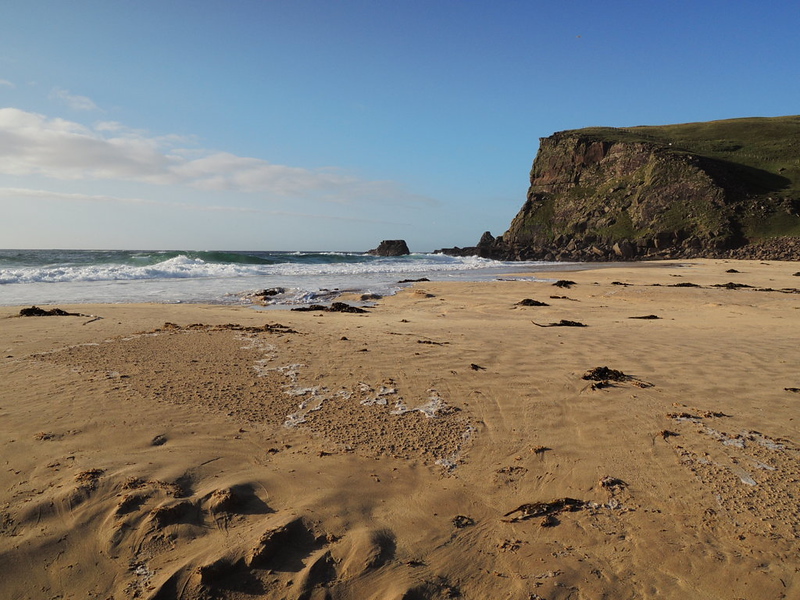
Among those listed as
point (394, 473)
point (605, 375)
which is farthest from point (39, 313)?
point (605, 375)

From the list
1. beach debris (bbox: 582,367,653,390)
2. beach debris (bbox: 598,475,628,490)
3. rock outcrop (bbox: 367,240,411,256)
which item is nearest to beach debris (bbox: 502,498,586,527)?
beach debris (bbox: 598,475,628,490)

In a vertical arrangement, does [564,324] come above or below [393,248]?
below

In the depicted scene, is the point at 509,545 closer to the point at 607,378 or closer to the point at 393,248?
the point at 607,378

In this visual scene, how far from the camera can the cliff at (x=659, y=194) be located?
49.5m

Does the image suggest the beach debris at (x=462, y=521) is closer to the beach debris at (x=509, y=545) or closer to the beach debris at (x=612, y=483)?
the beach debris at (x=509, y=545)

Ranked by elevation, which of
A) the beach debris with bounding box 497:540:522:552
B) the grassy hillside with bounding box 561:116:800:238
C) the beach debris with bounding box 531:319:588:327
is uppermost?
the grassy hillside with bounding box 561:116:800:238

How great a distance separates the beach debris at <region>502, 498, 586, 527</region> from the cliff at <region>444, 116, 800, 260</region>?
54.1 metres

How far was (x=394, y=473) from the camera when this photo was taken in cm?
348

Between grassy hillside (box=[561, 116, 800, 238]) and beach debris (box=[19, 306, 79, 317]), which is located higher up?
grassy hillside (box=[561, 116, 800, 238])

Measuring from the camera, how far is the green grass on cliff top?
59606 mm

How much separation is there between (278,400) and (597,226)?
67.0m

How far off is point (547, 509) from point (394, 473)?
1.15m

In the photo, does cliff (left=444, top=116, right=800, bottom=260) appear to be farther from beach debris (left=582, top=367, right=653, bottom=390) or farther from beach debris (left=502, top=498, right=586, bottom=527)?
beach debris (left=502, top=498, right=586, bottom=527)

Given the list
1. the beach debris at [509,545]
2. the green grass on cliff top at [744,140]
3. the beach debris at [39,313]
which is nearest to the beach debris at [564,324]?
the beach debris at [509,545]
